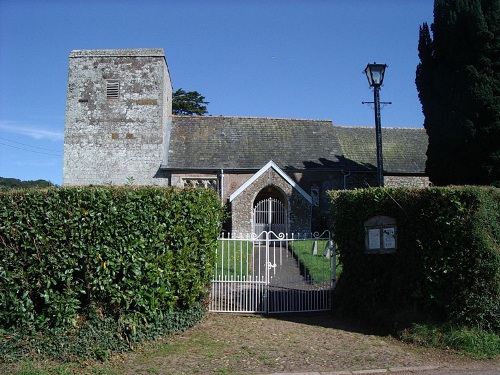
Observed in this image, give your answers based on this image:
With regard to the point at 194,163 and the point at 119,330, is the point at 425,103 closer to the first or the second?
the point at 194,163

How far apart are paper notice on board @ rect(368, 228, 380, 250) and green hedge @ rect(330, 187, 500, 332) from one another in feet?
0.69

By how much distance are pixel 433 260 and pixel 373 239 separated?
1299 mm

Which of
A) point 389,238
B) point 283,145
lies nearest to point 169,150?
point 283,145

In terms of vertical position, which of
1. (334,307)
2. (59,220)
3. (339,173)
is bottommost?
(334,307)

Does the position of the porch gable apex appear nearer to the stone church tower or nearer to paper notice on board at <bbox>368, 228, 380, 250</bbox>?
the stone church tower

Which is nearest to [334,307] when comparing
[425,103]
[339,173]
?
[425,103]

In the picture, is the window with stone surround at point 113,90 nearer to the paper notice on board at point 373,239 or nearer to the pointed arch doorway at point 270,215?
the pointed arch doorway at point 270,215

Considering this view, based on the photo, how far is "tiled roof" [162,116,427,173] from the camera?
2548 cm

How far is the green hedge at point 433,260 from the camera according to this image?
7531 millimetres

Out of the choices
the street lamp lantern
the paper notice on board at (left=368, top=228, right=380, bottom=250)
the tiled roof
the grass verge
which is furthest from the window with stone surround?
the grass verge

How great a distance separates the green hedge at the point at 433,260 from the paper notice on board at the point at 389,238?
0.34ft

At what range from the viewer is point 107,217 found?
22.7 feet

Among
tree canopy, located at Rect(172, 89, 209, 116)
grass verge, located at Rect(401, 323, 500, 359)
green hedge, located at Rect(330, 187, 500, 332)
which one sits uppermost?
tree canopy, located at Rect(172, 89, 209, 116)

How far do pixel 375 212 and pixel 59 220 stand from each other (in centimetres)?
592
